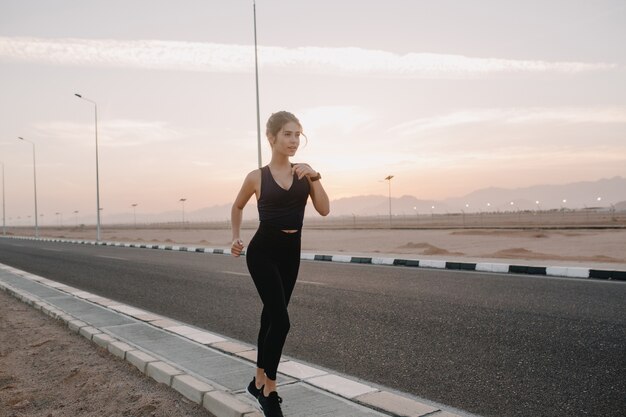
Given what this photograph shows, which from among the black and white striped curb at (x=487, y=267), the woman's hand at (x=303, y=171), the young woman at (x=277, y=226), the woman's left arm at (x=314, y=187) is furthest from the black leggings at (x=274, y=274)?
the black and white striped curb at (x=487, y=267)

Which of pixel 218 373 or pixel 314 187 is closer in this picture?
pixel 314 187

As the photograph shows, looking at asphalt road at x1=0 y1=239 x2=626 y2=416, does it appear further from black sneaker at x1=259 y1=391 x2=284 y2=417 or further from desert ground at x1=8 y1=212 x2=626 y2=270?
desert ground at x1=8 y1=212 x2=626 y2=270

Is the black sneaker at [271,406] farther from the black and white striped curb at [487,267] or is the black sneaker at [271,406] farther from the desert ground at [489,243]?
the desert ground at [489,243]

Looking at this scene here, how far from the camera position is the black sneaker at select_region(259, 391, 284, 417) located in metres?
3.42

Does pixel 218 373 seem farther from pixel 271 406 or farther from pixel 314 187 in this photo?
pixel 314 187

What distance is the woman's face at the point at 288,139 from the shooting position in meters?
3.46

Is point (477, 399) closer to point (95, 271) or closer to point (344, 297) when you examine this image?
point (344, 297)

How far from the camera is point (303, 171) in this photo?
337cm

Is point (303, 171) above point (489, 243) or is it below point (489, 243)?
above

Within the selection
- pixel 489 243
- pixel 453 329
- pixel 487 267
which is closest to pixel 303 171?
pixel 453 329

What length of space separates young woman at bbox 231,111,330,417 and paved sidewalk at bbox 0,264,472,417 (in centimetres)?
43

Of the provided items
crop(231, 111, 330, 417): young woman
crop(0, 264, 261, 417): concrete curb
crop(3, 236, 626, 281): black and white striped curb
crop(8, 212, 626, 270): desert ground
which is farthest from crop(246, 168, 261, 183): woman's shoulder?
crop(8, 212, 626, 270): desert ground

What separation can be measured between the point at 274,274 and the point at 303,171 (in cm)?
68

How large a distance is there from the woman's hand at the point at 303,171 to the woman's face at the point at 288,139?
0.41ft
